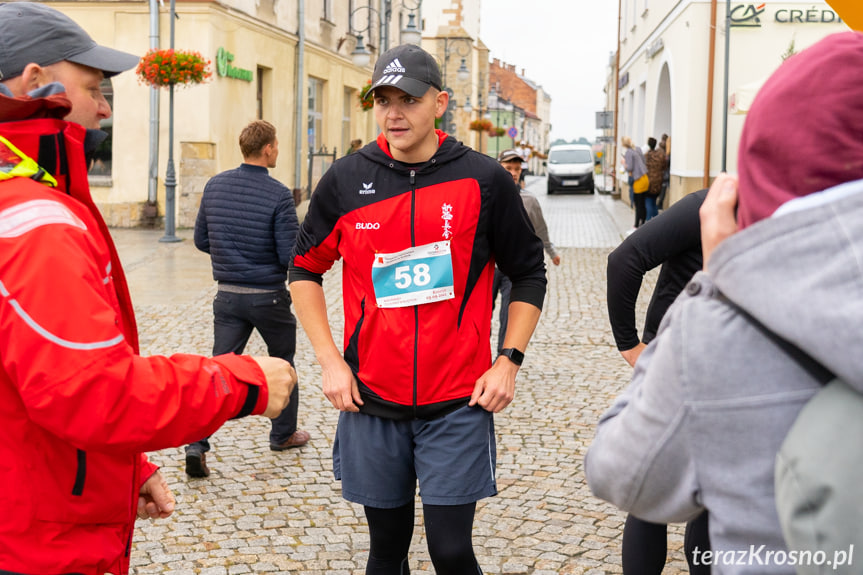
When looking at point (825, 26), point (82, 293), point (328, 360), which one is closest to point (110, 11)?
point (825, 26)

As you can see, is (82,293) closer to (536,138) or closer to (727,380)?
(727,380)

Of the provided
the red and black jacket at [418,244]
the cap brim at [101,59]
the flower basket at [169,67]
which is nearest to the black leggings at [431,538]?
the red and black jacket at [418,244]

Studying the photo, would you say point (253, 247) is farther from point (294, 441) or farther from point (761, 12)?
point (761, 12)

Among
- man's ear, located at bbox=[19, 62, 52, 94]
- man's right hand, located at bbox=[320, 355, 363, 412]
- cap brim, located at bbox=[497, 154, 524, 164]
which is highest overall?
man's ear, located at bbox=[19, 62, 52, 94]

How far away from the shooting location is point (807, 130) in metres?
1.31

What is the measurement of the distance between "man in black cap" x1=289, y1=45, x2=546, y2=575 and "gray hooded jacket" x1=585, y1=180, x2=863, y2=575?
1571 mm

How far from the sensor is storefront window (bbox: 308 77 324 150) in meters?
26.8

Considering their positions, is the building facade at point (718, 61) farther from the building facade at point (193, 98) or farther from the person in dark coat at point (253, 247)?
the person in dark coat at point (253, 247)

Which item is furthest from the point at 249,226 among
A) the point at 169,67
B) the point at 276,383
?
the point at 169,67

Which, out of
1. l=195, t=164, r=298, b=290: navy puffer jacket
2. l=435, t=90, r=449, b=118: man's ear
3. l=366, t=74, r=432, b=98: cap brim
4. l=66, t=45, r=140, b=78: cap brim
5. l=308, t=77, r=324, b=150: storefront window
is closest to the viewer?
l=66, t=45, r=140, b=78: cap brim

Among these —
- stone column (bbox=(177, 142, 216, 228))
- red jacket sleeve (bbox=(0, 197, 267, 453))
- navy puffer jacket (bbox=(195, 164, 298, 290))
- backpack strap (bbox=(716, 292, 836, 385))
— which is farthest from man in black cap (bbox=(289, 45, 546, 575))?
stone column (bbox=(177, 142, 216, 228))

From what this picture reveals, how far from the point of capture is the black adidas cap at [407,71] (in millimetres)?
3135

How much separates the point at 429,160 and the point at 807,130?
193 cm

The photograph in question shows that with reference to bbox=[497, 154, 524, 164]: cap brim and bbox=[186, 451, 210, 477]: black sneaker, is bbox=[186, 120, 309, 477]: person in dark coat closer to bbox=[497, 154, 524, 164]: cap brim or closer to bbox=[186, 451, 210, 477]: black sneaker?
bbox=[186, 451, 210, 477]: black sneaker
